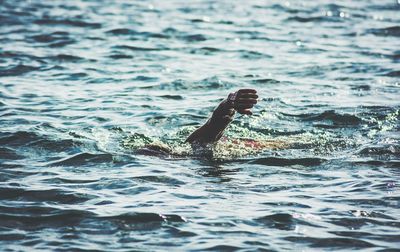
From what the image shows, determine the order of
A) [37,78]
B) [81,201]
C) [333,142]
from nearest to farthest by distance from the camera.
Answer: [81,201]
[333,142]
[37,78]

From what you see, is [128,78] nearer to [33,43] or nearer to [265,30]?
[33,43]

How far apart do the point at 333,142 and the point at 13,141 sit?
13.2ft

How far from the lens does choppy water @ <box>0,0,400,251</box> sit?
572 centimetres

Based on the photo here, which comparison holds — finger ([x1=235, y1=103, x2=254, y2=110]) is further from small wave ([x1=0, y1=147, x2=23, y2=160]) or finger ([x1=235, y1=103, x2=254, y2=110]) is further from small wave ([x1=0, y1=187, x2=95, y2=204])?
small wave ([x1=0, y1=147, x2=23, y2=160])

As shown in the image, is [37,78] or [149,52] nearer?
[37,78]

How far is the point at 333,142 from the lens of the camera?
839cm

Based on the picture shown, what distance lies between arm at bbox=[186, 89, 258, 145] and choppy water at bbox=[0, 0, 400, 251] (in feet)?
0.69

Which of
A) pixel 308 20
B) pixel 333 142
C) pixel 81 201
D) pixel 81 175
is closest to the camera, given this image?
pixel 81 201

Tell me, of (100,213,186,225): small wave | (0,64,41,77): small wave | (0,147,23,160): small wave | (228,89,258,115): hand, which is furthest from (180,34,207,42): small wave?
(100,213,186,225): small wave

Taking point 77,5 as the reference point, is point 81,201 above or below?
below

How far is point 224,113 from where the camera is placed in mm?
7688

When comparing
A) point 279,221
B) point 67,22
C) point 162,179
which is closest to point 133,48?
point 67,22

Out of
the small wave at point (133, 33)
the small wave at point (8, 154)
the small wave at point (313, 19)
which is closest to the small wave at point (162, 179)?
the small wave at point (8, 154)

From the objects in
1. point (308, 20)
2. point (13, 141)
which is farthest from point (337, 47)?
point (13, 141)
